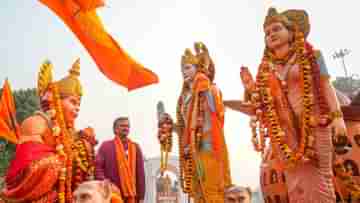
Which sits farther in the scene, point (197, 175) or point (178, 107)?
point (178, 107)

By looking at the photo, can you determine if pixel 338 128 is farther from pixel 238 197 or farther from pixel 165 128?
pixel 165 128

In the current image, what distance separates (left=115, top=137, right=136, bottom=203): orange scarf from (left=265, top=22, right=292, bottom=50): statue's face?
9.75 ft

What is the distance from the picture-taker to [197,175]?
5059 mm

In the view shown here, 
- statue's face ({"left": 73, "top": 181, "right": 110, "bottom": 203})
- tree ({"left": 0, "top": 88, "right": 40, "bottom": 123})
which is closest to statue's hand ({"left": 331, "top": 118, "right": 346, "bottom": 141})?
statue's face ({"left": 73, "top": 181, "right": 110, "bottom": 203})

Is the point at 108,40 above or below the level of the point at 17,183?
above

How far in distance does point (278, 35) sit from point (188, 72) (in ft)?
6.97

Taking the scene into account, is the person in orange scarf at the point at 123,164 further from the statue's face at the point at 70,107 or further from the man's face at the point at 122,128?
the statue's face at the point at 70,107

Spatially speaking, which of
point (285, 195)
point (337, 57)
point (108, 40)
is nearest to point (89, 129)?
point (285, 195)

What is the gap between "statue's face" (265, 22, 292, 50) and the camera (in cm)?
395

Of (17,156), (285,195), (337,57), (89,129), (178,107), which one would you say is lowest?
(285,195)

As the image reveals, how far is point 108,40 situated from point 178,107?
2750mm

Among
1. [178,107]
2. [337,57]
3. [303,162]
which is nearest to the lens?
[303,162]

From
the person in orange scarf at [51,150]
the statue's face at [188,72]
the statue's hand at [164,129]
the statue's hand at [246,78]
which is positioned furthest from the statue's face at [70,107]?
the statue's hand at [246,78]

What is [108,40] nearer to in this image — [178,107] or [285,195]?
[178,107]
